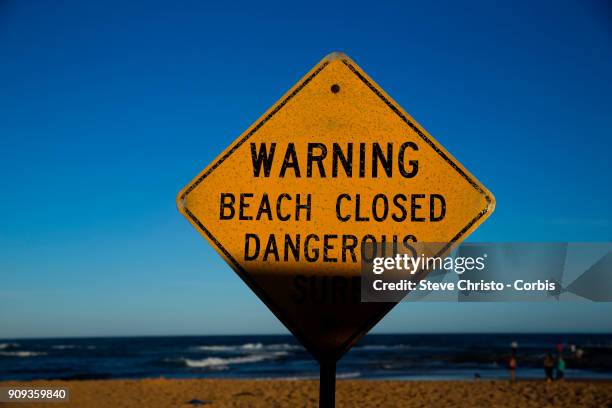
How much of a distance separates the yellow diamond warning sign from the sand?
14.1 m

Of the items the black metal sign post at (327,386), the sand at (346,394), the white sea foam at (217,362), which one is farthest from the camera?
the white sea foam at (217,362)

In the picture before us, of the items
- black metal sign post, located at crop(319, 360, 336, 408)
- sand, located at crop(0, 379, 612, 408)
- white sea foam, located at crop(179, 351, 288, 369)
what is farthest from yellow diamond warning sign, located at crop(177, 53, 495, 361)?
white sea foam, located at crop(179, 351, 288, 369)

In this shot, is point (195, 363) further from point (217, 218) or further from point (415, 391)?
point (217, 218)

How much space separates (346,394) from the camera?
1711cm

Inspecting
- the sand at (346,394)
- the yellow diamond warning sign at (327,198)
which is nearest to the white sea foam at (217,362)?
the sand at (346,394)

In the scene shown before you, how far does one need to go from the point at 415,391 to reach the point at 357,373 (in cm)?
852

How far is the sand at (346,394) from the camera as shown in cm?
1559

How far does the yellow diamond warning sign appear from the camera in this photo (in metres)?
1.65

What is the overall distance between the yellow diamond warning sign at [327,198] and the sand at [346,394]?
14.1m

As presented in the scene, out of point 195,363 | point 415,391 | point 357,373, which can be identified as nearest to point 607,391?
point 415,391

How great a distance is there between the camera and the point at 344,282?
5.38ft

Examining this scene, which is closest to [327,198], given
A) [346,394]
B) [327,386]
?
[327,386]

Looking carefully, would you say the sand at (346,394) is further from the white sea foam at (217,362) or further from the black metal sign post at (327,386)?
the black metal sign post at (327,386)

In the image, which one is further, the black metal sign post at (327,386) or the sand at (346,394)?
the sand at (346,394)
